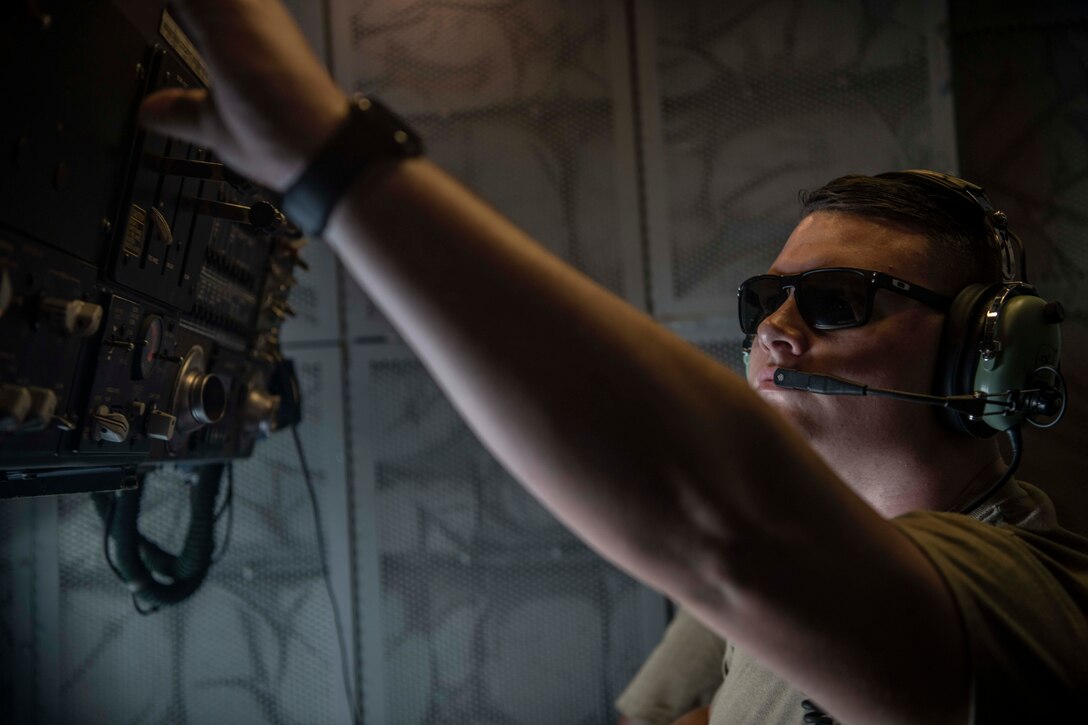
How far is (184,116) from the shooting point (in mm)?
644

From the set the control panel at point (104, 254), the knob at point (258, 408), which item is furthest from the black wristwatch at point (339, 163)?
the knob at point (258, 408)

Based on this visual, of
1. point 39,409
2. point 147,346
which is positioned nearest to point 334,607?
point 147,346

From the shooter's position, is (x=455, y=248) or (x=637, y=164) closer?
(x=455, y=248)

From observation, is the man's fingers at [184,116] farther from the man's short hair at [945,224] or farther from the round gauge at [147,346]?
the man's short hair at [945,224]

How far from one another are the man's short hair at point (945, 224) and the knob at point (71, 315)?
1.37 meters

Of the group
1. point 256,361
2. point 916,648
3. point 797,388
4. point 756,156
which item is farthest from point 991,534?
point 756,156

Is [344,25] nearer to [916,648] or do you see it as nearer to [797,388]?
[797,388]

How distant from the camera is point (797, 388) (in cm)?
120

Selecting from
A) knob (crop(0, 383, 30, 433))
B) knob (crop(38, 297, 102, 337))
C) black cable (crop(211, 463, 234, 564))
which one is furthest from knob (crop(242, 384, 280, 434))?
knob (crop(0, 383, 30, 433))

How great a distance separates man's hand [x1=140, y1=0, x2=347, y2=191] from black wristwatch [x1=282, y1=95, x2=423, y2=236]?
0.01 metres

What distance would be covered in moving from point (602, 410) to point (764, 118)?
2.21 metres

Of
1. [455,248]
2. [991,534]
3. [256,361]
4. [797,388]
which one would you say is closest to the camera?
[455,248]

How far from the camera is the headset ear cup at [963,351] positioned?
3.76ft

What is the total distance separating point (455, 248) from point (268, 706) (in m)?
2.55
